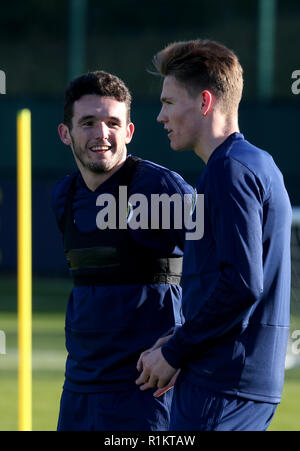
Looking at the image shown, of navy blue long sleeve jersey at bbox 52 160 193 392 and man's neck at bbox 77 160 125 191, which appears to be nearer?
navy blue long sleeve jersey at bbox 52 160 193 392

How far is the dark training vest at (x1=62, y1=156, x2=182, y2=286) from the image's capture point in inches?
148

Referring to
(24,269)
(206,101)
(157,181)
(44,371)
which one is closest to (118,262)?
(157,181)

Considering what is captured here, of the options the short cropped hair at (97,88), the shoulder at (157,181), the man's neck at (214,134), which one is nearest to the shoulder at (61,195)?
the short cropped hair at (97,88)

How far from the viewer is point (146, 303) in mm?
3736

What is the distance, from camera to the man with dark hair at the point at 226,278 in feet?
9.33

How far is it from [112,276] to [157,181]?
0.42 m

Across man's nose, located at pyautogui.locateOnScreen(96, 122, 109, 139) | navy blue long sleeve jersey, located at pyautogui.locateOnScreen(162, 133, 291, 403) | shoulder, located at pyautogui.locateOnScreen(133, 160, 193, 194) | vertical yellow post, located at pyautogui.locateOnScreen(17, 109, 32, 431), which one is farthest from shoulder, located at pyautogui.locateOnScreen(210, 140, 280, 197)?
vertical yellow post, located at pyautogui.locateOnScreen(17, 109, 32, 431)

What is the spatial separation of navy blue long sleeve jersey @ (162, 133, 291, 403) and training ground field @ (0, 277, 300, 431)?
3.91 metres

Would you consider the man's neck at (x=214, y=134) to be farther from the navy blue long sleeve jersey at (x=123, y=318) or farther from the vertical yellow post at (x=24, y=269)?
the vertical yellow post at (x=24, y=269)

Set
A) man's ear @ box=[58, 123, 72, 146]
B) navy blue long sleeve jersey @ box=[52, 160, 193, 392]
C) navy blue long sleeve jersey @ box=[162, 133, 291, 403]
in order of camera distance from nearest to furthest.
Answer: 1. navy blue long sleeve jersey @ box=[162, 133, 291, 403]
2. navy blue long sleeve jersey @ box=[52, 160, 193, 392]
3. man's ear @ box=[58, 123, 72, 146]

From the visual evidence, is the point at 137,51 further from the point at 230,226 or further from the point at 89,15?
the point at 230,226

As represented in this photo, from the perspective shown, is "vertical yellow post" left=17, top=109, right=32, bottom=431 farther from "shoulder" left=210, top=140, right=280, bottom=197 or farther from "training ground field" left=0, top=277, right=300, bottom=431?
"shoulder" left=210, top=140, right=280, bottom=197

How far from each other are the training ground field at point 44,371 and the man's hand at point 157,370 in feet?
12.5

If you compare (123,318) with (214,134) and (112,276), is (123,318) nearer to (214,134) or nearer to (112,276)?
(112,276)
